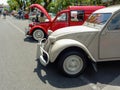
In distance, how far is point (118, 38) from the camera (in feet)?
18.1

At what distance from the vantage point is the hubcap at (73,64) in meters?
5.43

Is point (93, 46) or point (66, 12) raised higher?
point (66, 12)

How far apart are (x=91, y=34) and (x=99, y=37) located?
22 cm

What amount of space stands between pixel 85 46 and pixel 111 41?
68 cm

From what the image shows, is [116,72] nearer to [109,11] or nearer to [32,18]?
[109,11]

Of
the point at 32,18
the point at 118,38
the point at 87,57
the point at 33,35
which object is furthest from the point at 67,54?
the point at 32,18

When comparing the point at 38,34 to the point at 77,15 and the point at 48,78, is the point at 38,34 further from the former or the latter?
the point at 48,78

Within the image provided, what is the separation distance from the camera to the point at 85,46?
5.50 meters

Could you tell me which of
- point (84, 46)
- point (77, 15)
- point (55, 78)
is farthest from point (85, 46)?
point (77, 15)

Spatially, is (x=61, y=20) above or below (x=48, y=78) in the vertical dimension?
above

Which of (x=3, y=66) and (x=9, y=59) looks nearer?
(x=3, y=66)

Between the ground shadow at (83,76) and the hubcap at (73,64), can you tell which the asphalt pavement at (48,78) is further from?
the hubcap at (73,64)

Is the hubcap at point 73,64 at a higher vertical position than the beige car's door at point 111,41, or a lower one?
lower

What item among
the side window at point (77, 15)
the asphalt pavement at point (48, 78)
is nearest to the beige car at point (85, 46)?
the asphalt pavement at point (48, 78)
